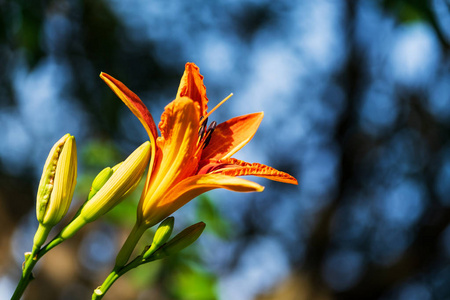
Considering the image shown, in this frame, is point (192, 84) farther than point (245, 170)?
Yes

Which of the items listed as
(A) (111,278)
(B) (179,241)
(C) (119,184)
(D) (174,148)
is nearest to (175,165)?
(D) (174,148)

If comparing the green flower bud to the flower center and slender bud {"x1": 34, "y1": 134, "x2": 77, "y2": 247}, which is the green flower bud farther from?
the flower center

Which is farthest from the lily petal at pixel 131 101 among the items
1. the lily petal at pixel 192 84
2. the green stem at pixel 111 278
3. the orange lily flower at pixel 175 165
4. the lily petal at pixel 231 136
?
the green stem at pixel 111 278

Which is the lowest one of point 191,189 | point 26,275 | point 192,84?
point 26,275

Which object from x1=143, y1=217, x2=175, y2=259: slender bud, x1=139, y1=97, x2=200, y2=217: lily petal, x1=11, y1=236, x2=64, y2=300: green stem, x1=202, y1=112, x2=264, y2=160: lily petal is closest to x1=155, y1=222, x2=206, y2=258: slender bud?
x1=143, y1=217, x2=175, y2=259: slender bud

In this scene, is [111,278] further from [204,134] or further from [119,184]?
[204,134]

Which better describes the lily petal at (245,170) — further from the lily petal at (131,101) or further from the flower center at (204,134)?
the lily petal at (131,101)

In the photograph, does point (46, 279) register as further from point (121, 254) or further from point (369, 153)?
point (121, 254)
